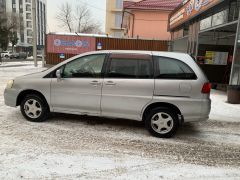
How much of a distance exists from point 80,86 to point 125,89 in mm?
998

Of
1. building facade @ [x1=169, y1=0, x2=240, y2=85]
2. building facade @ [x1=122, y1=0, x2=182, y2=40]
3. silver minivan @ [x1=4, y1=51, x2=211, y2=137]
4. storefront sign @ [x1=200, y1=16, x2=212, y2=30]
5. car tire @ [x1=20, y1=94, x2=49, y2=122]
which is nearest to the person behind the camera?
silver minivan @ [x1=4, y1=51, x2=211, y2=137]

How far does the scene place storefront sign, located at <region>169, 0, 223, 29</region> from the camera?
973cm

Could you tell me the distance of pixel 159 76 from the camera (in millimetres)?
4637

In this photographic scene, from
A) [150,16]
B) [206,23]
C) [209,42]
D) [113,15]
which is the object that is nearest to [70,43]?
[150,16]

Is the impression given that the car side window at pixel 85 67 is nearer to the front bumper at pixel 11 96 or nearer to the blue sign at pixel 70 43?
the front bumper at pixel 11 96

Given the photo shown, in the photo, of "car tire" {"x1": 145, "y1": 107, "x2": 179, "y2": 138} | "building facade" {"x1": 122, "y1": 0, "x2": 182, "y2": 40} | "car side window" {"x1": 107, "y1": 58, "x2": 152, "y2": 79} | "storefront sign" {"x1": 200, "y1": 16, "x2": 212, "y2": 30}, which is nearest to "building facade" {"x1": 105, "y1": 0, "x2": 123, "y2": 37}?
"building facade" {"x1": 122, "y1": 0, "x2": 182, "y2": 40}

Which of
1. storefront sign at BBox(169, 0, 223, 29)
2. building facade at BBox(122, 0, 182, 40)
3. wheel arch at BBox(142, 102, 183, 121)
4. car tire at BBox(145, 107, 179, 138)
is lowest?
car tire at BBox(145, 107, 179, 138)

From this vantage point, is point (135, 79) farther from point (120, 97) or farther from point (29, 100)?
point (29, 100)

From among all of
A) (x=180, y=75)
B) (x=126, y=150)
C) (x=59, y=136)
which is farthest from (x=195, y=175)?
(x=59, y=136)

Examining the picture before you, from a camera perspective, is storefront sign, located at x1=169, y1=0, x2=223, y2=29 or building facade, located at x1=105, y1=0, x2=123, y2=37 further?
building facade, located at x1=105, y1=0, x2=123, y2=37

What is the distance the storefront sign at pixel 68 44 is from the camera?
17.5m

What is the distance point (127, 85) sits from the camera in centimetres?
471

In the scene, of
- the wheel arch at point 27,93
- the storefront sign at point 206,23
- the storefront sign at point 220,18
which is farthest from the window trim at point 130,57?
the storefront sign at point 206,23

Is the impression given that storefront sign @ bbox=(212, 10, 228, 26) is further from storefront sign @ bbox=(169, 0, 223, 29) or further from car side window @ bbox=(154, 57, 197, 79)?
car side window @ bbox=(154, 57, 197, 79)
